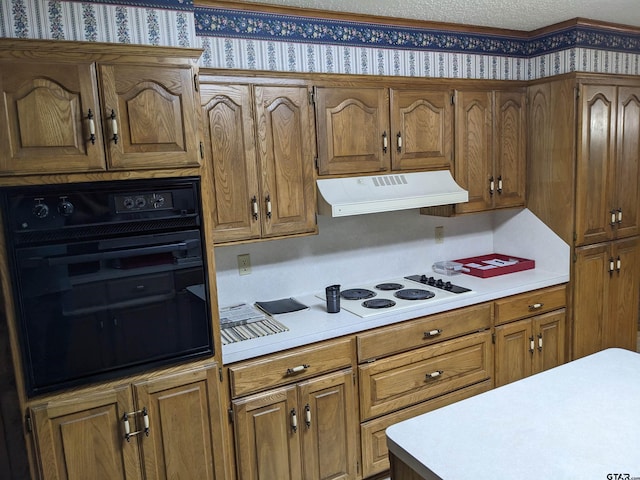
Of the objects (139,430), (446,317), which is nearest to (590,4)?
(446,317)

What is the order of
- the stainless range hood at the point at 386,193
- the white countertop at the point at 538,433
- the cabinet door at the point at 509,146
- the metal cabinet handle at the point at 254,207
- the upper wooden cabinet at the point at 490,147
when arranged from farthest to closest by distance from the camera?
the cabinet door at the point at 509,146 → the upper wooden cabinet at the point at 490,147 → the stainless range hood at the point at 386,193 → the metal cabinet handle at the point at 254,207 → the white countertop at the point at 538,433

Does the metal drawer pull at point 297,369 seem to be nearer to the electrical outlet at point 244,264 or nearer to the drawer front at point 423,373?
the drawer front at point 423,373

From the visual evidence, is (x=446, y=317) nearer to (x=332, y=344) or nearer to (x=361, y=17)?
(x=332, y=344)

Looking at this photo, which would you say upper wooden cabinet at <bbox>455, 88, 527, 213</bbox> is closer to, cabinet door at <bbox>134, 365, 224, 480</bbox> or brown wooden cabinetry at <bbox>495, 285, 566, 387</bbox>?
brown wooden cabinetry at <bbox>495, 285, 566, 387</bbox>

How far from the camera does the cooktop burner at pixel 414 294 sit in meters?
2.79

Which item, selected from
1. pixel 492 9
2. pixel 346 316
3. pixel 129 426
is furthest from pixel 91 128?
pixel 492 9

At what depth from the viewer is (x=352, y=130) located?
2.69m

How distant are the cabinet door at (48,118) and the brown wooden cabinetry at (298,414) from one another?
3.55ft

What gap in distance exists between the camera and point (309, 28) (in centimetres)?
266

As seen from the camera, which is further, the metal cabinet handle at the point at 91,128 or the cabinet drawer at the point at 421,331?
the cabinet drawer at the point at 421,331

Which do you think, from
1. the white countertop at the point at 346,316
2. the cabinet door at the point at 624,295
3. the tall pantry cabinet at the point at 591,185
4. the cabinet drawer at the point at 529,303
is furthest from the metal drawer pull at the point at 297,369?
the cabinet door at the point at 624,295

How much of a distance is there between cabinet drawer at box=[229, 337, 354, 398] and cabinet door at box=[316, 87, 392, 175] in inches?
36.4

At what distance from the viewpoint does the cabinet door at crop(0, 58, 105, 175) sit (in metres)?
1.66

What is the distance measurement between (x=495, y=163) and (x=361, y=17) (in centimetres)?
125
